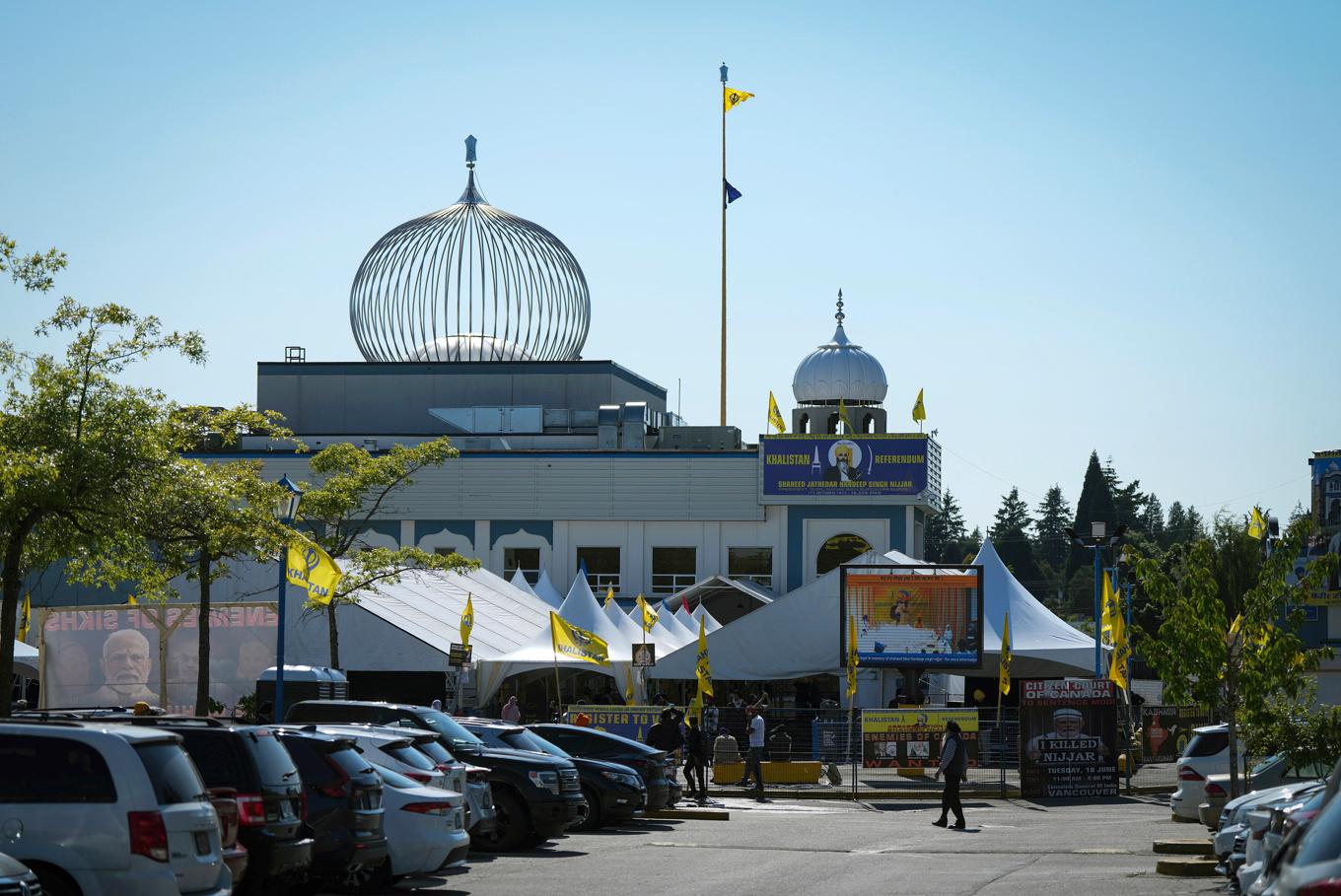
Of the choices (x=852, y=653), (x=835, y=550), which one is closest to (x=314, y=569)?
(x=852, y=653)

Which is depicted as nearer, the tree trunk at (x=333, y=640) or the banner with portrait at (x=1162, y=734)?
the tree trunk at (x=333, y=640)

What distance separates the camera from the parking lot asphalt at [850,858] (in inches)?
661

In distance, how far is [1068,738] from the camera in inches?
1246

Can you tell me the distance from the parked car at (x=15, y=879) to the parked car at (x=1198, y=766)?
18466mm

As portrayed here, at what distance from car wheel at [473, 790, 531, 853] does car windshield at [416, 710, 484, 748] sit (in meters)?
0.77

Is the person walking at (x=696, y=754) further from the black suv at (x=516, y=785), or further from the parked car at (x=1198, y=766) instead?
the black suv at (x=516, y=785)

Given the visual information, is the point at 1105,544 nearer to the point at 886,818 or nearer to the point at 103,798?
the point at 886,818

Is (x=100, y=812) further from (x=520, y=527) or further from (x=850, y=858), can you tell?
(x=520, y=527)

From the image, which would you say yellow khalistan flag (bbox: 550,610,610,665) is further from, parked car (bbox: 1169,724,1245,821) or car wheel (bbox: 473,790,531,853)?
car wheel (bbox: 473,790,531,853)

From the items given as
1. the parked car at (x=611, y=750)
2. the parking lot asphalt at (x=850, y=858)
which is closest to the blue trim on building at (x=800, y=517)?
the parking lot asphalt at (x=850, y=858)

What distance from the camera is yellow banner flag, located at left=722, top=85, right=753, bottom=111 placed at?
78.4m

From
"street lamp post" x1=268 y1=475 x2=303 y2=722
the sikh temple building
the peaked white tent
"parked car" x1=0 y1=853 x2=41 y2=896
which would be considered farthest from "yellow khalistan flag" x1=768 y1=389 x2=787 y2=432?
"parked car" x1=0 y1=853 x2=41 y2=896

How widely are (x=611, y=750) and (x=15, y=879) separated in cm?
1676

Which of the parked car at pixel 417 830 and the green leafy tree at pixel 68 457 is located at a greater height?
the green leafy tree at pixel 68 457
